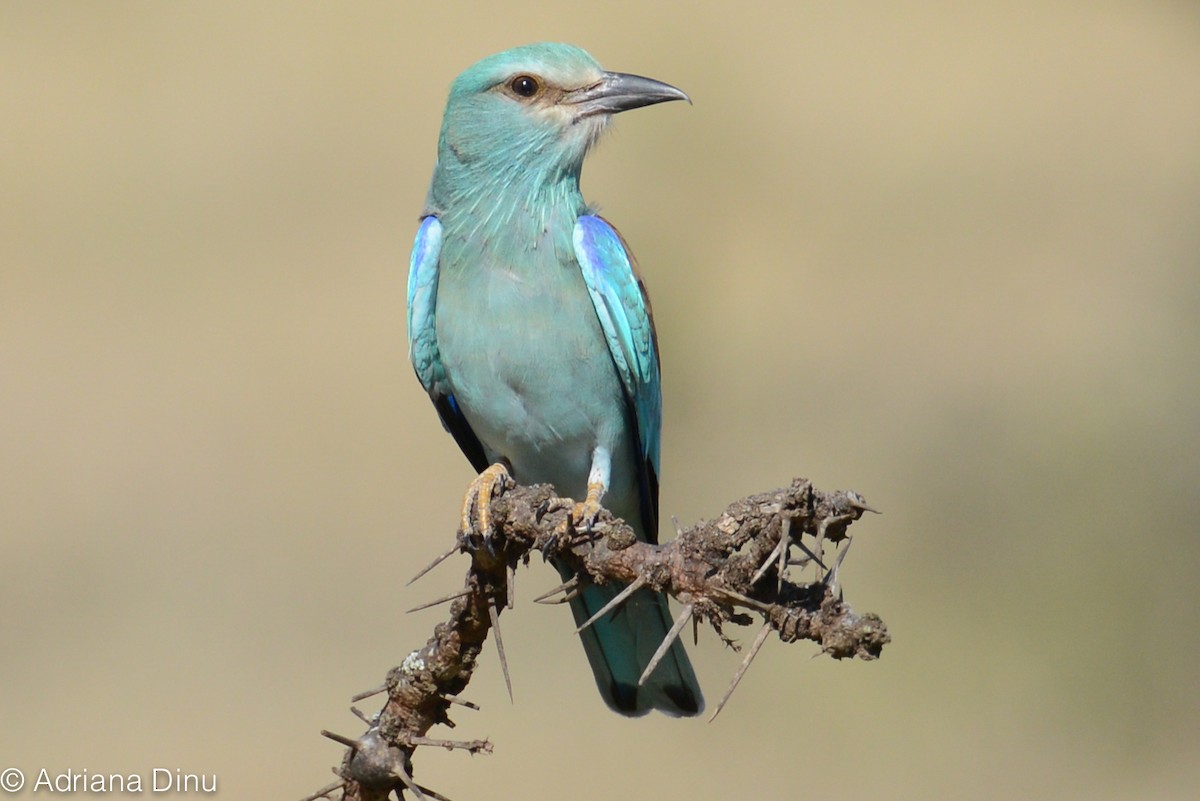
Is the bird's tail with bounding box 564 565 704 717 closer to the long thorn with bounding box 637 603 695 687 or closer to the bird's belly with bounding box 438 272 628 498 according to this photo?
the bird's belly with bounding box 438 272 628 498

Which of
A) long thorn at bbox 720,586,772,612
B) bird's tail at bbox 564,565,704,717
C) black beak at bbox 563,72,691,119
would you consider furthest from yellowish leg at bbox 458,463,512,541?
black beak at bbox 563,72,691,119

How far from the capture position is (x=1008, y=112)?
12883mm

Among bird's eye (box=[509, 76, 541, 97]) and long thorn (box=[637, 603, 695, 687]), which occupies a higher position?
bird's eye (box=[509, 76, 541, 97])

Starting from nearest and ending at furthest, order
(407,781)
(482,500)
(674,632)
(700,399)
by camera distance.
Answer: (674,632) < (407,781) < (482,500) < (700,399)

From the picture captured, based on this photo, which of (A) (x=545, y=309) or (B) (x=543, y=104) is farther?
(B) (x=543, y=104)

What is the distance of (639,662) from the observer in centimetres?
432

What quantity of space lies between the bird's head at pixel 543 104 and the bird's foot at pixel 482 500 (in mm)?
1047

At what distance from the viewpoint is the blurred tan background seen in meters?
8.07

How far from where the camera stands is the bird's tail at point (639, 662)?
4219mm

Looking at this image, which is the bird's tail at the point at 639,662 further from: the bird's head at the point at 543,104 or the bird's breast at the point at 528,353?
the bird's head at the point at 543,104

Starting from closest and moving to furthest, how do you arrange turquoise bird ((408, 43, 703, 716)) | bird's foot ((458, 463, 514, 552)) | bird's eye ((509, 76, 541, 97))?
1. bird's foot ((458, 463, 514, 552))
2. turquoise bird ((408, 43, 703, 716))
3. bird's eye ((509, 76, 541, 97))

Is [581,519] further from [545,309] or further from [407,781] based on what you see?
[545,309]

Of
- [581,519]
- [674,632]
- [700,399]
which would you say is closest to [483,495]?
[581,519]

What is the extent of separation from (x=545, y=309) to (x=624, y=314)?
27 cm
